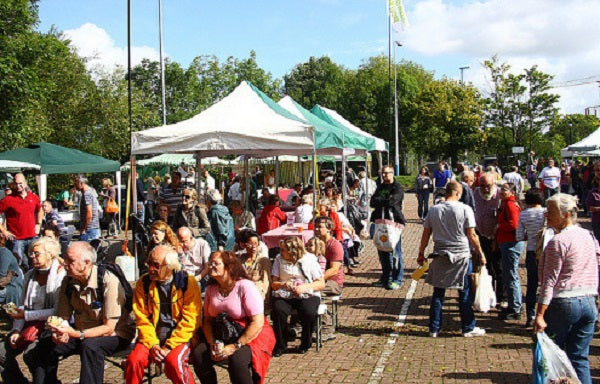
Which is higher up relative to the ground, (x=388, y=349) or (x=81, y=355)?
(x=81, y=355)

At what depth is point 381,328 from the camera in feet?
25.0

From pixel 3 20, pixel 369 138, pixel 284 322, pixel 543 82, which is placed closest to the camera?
pixel 284 322

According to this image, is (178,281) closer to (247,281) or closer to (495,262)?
(247,281)

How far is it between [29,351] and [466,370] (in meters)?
3.76

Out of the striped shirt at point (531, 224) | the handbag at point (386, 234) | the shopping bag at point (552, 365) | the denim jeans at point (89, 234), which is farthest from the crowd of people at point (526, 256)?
the denim jeans at point (89, 234)

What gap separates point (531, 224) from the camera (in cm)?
721

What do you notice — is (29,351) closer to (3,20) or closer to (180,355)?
(180,355)

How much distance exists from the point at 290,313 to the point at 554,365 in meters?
2.88

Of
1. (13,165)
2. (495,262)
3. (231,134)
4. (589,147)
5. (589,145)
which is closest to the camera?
(495,262)

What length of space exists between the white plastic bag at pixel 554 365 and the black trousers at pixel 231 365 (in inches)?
80.6

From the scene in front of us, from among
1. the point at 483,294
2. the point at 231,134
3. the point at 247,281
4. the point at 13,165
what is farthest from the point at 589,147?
the point at 247,281

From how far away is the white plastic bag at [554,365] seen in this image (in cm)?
434

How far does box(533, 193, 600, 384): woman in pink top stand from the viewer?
4410 millimetres

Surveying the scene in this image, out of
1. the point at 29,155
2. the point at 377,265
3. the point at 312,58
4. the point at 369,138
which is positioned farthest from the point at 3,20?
the point at 312,58
